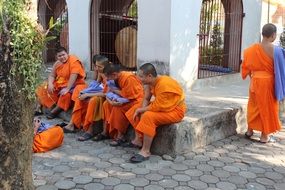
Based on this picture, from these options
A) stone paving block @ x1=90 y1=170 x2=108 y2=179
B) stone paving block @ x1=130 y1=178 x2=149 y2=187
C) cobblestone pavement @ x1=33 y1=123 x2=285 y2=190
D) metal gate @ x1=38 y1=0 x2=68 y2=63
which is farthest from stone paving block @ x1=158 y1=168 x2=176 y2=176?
metal gate @ x1=38 y1=0 x2=68 y2=63

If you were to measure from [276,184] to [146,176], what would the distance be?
4.36 ft

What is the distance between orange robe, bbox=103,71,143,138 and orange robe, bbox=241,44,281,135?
4.91 feet

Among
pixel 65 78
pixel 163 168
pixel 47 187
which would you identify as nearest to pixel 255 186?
pixel 163 168

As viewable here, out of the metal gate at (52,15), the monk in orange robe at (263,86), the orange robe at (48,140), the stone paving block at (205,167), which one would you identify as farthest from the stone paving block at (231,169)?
the metal gate at (52,15)

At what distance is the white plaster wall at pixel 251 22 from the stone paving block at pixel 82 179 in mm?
5177

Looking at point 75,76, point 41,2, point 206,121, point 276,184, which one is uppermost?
point 41,2

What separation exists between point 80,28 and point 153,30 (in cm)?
190

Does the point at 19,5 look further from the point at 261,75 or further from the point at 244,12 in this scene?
the point at 244,12

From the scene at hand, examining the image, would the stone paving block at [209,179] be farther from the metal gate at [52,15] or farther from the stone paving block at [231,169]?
the metal gate at [52,15]

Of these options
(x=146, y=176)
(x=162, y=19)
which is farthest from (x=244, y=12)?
(x=146, y=176)

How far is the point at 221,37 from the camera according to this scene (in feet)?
29.7

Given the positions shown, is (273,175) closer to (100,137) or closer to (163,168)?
(163,168)

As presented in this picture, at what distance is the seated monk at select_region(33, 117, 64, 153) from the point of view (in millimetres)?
5207

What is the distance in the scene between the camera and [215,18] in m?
8.75
